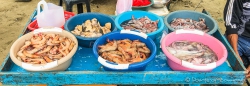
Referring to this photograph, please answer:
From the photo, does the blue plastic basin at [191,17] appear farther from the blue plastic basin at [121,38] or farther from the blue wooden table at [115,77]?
the blue wooden table at [115,77]

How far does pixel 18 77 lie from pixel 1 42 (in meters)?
2.64

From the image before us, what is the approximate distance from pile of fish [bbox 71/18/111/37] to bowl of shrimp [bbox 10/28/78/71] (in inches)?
6.4

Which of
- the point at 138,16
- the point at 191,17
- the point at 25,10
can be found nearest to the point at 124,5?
the point at 138,16

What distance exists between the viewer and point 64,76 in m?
1.81

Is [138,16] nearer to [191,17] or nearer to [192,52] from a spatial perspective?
[191,17]

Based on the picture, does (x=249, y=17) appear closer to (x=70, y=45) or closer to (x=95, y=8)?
(x=70, y=45)

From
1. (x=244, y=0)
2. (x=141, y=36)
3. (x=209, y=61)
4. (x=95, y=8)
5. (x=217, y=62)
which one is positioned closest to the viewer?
(x=217, y=62)

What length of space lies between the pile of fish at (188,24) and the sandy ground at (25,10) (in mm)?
2291

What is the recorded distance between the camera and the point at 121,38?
2111 millimetres

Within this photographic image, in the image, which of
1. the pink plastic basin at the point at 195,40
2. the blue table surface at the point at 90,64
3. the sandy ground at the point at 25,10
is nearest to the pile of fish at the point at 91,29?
the blue table surface at the point at 90,64

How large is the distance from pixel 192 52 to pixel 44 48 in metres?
1.23

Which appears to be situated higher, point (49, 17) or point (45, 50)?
point (49, 17)

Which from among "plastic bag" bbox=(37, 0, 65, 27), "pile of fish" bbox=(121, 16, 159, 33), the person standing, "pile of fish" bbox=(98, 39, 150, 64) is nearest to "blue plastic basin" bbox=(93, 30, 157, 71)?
"pile of fish" bbox=(98, 39, 150, 64)

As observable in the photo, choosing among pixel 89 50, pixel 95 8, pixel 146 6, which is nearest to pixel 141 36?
pixel 89 50
